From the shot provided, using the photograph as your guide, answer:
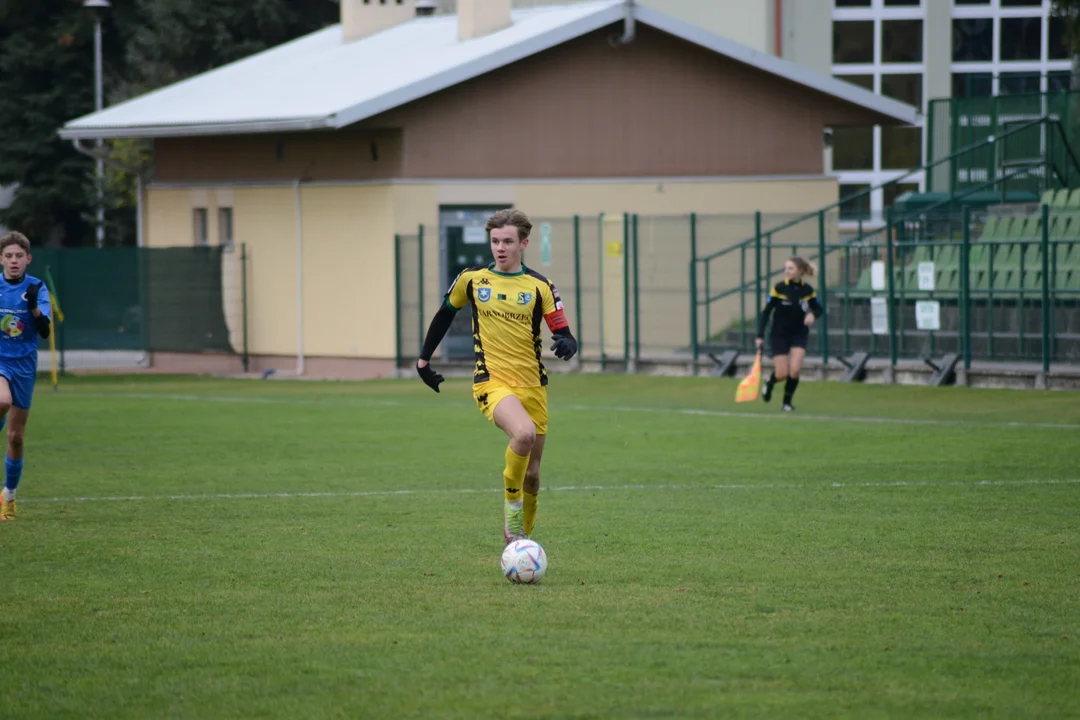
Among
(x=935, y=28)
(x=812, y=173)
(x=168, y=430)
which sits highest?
(x=935, y=28)

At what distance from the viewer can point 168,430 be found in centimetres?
2041

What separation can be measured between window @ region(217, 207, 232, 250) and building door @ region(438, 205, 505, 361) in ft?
19.2

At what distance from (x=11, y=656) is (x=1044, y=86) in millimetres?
35428

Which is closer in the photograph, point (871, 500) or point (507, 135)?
point (871, 500)

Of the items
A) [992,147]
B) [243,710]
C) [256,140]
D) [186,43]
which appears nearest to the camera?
[243,710]

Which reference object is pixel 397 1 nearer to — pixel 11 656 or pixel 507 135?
pixel 507 135

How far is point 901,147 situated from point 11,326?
3191 centimetres

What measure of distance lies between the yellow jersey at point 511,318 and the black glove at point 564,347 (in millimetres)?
135

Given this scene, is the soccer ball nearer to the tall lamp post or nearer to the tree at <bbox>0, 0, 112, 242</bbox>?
the tall lamp post

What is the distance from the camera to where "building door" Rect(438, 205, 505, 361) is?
104ft

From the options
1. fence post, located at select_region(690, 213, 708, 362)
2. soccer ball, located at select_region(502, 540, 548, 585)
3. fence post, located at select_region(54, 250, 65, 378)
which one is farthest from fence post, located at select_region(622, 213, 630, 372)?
soccer ball, located at select_region(502, 540, 548, 585)

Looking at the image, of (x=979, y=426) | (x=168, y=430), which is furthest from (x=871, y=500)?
(x=168, y=430)

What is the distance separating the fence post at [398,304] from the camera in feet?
103

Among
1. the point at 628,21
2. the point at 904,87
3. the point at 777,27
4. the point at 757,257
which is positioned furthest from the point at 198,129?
the point at 904,87
